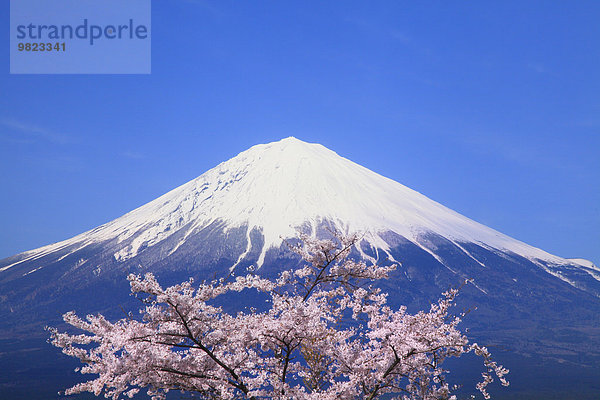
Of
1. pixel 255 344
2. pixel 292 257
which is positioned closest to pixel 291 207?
pixel 292 257

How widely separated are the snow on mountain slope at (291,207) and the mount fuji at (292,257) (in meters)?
0.54

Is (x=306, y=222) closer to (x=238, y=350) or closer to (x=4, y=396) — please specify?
(x=4, y=396)

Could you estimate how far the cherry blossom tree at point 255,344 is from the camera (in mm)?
6535

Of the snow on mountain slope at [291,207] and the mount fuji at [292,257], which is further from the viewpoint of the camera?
the snow on mountain slope at [291,207]

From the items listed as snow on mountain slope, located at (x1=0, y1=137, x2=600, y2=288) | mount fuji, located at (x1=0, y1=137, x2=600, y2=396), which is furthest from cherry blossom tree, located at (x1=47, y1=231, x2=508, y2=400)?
snow on mountain slope, located at (x1=0, y1=137, x2=600, y2=288)

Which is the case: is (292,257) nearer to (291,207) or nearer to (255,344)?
(291,207)

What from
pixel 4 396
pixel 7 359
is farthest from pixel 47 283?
pixel 4 396

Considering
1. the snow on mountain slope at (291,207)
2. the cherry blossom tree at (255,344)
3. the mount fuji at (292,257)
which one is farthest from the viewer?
the snow on mountain slope at (291,207)

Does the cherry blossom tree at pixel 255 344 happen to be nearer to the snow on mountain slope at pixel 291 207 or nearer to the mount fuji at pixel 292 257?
the mount fuji at pixel 292 257

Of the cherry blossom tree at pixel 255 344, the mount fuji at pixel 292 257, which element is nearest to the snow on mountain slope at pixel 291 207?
the mount fuji at pixel 292 257

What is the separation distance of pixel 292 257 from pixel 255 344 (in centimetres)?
13085

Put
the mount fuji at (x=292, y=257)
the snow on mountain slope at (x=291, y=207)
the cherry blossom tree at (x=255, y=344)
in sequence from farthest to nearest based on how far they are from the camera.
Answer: the snow on mountain slope at (x=291, y=207) → the mount fuji at (x=292, y=257) → the cherry blossom tree at (x=255, y=344)

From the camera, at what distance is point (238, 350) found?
7.31 metres

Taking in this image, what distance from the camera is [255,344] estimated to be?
7.52 m
